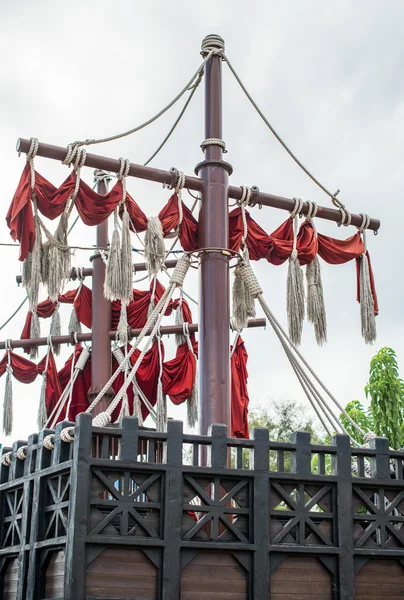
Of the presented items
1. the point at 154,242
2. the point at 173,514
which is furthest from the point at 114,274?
the point at 173,514

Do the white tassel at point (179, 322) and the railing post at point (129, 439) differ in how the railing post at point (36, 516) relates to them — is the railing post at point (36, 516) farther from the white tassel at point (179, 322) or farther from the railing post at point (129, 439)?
the white tassel at point (179, 322)

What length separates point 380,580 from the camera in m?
7.38

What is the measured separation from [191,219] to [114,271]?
Result: 3.44ft

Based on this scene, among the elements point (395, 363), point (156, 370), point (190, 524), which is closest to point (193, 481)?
point (190, 524)

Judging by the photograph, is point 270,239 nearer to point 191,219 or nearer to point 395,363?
point 191,219

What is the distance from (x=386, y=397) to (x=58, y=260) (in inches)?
531

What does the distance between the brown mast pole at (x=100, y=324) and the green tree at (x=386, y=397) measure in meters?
7.18

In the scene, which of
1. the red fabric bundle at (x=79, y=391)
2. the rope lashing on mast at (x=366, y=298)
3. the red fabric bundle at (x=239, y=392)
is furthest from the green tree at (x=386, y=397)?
the rope lashing on mast at (x=366, y=298)

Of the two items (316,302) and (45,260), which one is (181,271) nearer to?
(45,260)

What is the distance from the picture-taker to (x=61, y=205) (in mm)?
9602

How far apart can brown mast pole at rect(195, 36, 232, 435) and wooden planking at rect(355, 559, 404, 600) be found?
2037 millimetres

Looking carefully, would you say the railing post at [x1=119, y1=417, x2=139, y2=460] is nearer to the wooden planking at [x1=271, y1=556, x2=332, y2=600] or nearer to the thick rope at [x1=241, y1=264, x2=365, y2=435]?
the wooden planking at [x1=271, y1=556, x2=332, y2=600]

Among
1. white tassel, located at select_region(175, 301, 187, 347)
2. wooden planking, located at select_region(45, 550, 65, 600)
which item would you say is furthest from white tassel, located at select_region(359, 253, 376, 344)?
white tassel, located at select_region(175, 301, 187, 347)

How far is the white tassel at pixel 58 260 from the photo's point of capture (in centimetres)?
991
